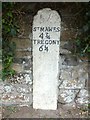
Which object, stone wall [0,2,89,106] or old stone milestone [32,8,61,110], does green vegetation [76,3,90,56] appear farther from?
old stone milestone [32,8,61,110]

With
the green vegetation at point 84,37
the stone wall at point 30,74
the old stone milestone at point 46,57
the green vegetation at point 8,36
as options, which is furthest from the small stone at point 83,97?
the green vegetation at point 8,36

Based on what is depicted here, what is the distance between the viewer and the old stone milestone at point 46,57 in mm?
3062

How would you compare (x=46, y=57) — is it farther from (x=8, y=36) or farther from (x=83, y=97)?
(x=83, y=97)

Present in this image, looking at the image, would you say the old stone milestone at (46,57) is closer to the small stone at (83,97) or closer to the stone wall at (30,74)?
the stone wall at (30,74)

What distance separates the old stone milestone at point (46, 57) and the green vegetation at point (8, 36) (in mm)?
232

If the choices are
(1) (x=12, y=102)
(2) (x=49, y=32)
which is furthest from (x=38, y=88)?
(2) (x=49, y=32)

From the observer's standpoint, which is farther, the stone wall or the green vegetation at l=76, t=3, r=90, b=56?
the stone wall

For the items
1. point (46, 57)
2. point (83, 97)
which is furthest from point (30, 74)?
point (83, 97)

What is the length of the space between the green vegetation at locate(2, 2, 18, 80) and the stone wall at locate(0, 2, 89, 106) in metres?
0.06

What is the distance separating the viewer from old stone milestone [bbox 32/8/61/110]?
121 inches

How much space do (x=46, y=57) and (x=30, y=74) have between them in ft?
0.93

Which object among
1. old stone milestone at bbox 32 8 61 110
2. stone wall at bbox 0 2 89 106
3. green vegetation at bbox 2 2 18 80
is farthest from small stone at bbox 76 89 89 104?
green vegetation at bbox 2 2 18 80

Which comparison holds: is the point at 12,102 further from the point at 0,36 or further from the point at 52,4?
the point at 52,4

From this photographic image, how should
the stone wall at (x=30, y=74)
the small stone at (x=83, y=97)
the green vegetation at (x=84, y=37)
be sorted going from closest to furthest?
the green vegetation at (x=84, y=37), the stone wall at (x=30, y=74), the small stone at (x=83, y=97)
